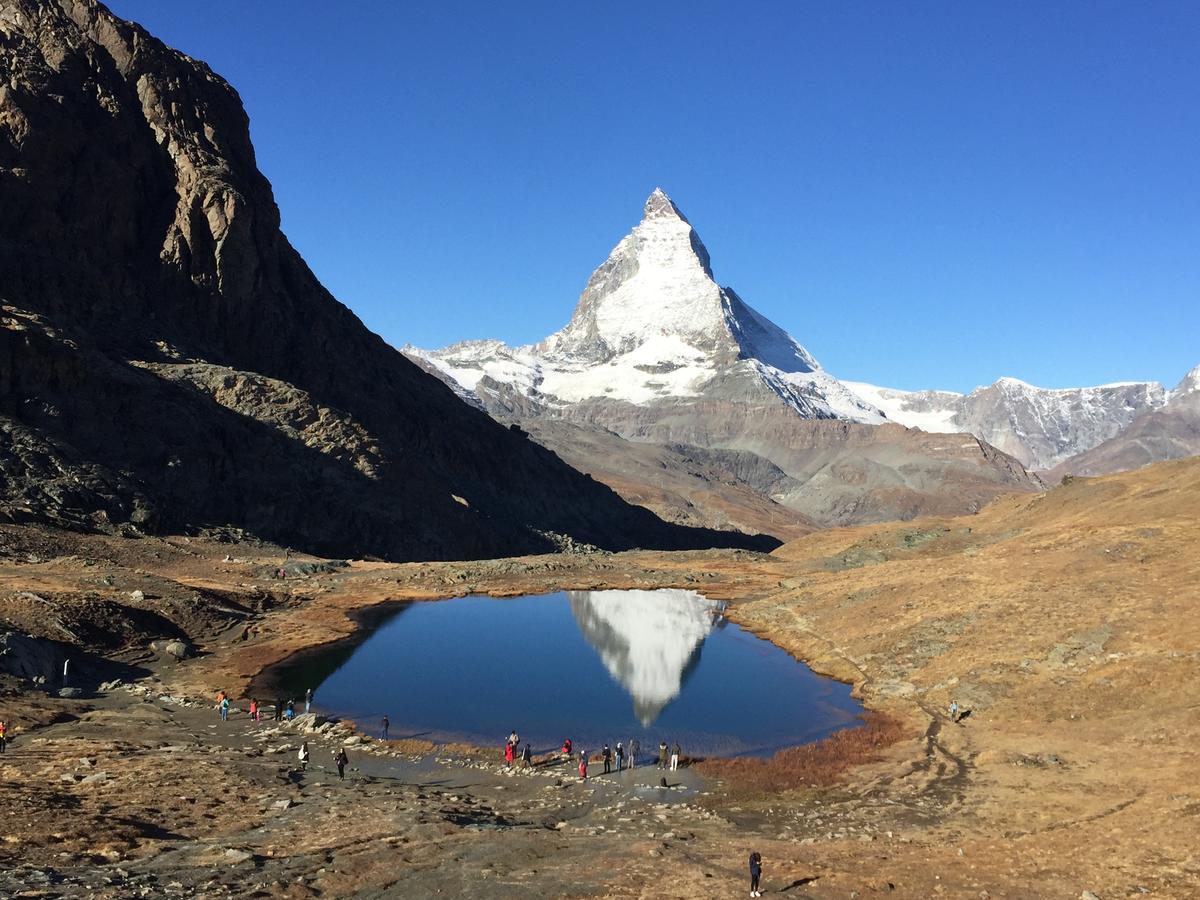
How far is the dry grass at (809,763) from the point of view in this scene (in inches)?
1451

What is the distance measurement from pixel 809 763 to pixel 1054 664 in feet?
58.1

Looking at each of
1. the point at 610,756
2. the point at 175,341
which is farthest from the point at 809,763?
the point at 175,341

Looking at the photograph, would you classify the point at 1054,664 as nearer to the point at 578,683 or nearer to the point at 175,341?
the point at 578,683

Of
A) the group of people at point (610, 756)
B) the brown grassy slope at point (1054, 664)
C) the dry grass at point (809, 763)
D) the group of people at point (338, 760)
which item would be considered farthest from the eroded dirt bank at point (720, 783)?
the group of people at point (610, 756)

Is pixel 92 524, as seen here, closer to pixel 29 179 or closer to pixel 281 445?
pixel 281 445

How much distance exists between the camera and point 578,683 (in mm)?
57281

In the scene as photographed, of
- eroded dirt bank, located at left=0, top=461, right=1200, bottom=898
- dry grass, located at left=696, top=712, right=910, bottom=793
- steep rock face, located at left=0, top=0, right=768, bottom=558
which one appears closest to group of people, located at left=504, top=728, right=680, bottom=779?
eroded dirt bank, located at left=0, top=461, right=1200, bottom=898

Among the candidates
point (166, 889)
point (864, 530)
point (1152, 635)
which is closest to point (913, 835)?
point (166, 889)

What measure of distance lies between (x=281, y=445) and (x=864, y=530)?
8620 cm

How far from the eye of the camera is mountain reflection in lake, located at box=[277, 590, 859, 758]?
151ft

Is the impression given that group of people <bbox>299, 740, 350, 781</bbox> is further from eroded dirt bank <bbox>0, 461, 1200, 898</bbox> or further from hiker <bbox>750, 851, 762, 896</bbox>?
hiker <bbox>750, 851, 762, 896</bbox>

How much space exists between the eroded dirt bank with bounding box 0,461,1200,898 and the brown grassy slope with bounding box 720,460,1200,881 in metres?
0.17

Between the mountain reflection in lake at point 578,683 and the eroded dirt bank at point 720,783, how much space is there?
377 centimetres

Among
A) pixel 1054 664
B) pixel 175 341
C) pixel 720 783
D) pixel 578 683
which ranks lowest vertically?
pixel 720 783
